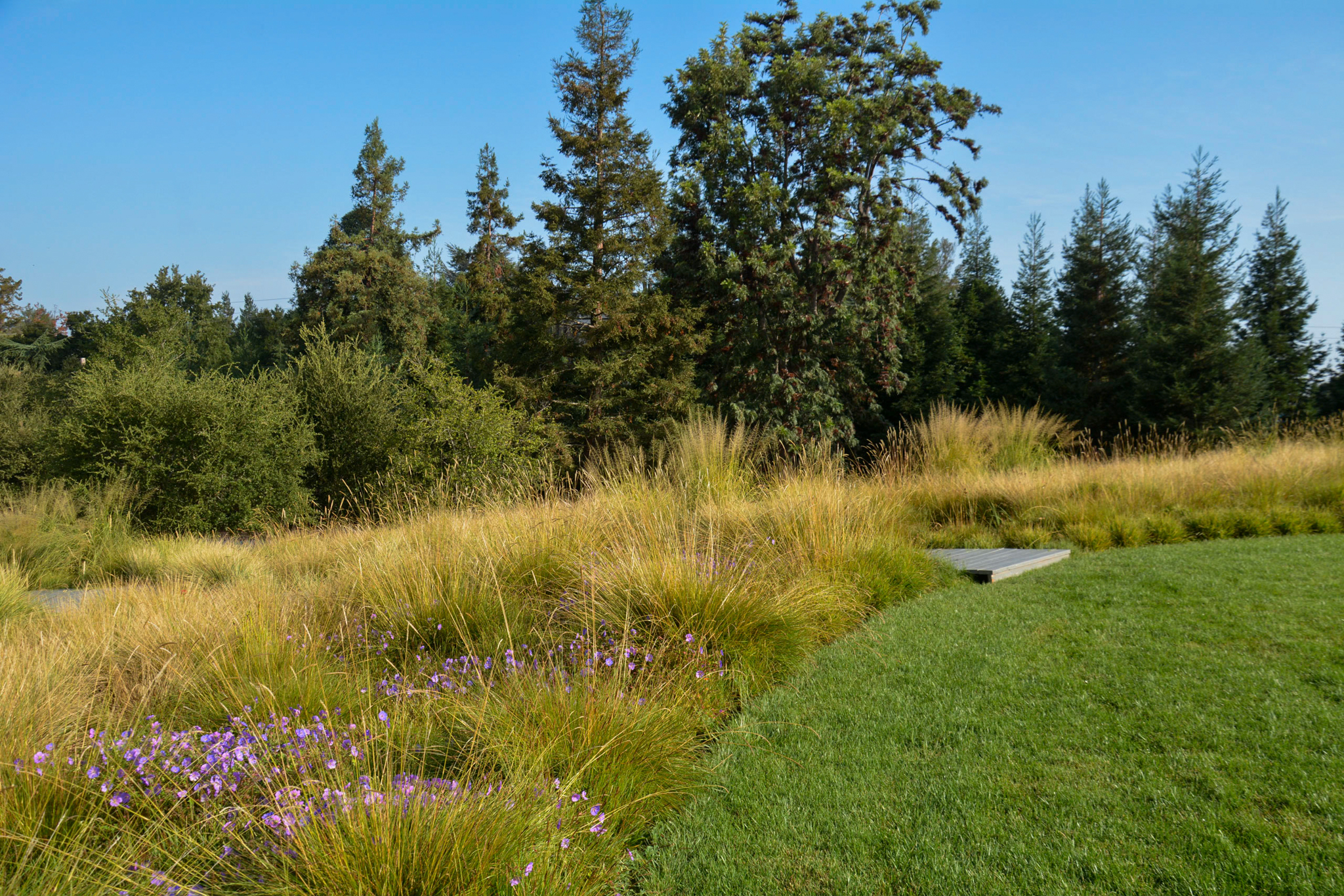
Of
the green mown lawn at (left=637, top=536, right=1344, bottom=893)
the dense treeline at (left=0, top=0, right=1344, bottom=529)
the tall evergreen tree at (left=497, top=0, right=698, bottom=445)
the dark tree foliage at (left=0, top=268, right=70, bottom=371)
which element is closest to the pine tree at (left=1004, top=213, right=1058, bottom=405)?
the dense treeline at (left=0, top=0, right=1344, bottom=529)

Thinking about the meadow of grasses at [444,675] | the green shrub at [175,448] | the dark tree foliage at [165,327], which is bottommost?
the meadow of grasses at [444,675]

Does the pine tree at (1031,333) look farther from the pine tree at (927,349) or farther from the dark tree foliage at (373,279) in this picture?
the dark tree foliage at (373,279)

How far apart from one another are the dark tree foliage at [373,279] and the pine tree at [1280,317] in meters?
27.6

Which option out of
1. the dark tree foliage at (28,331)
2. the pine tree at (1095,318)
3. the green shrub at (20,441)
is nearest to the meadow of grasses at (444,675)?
the green shrub at (20,441)

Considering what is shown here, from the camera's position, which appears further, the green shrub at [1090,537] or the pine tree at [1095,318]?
the pine tree at [1095,318]

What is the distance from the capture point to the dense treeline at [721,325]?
13.4 meters

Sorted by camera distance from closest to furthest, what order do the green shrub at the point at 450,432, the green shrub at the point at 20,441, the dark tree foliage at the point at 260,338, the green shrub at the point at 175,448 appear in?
the green shrub at the point at 175,448, the green shrub at the point at 450,432, the green shrub at the point at 20,441, the dark tree foliage at the point at 260,338

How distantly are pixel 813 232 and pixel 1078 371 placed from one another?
12502mm

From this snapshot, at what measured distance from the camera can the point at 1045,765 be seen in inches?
102

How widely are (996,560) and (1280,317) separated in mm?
22914

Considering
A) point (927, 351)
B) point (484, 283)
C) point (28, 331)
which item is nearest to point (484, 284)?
point (484, 283)

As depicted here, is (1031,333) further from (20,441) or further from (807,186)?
(20,441)

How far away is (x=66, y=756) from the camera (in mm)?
2287

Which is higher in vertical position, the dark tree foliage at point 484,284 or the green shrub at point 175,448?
the dark tree foliage at point 484,284
